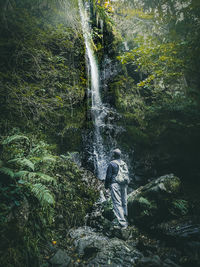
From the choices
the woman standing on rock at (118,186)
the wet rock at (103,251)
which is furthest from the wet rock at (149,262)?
the woman standing on rock at (118,186)

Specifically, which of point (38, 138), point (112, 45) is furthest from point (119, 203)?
point (112, 45)

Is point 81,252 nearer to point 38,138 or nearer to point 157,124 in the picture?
point 38,138

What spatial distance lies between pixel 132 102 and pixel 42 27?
579 cm

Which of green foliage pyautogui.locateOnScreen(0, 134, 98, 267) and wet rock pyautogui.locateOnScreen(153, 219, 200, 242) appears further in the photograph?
wet rock pyautogui.locateOnScreen(153, 219, 200, 242)

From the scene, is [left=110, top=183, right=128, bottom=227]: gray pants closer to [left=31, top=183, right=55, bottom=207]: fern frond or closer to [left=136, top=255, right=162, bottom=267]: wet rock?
[left=136, top=255, right=162, bottom=267]: wet rock

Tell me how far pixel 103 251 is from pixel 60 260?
954 millimetres

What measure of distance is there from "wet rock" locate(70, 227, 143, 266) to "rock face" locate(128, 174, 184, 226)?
1012mm

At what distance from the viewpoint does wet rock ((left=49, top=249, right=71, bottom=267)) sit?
296cm

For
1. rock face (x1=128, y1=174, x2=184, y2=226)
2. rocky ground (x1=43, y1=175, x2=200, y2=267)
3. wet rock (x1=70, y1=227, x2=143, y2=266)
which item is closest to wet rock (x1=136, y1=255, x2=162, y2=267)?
rocky ground (x1=43, y1=175, x2=200, y2=267)

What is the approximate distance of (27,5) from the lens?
6.03 meters

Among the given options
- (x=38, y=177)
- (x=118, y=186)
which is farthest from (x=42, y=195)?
(x=118, y=186)

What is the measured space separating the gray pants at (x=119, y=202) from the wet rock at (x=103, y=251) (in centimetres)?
50

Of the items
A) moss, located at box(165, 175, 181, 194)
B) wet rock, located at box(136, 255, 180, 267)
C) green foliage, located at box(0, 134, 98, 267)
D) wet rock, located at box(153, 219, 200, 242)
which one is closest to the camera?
green foliage, located at box(0, 134, 98, 267)

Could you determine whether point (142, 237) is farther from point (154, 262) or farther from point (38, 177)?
point (38, 177)
